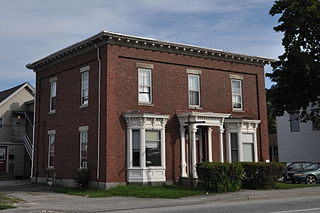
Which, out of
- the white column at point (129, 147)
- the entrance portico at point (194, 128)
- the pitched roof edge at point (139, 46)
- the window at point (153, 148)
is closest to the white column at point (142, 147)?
the window at point (153, 148)

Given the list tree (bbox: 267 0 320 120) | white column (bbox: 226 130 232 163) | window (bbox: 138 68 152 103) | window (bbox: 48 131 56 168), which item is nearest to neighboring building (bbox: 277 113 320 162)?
tree (bbox: 267 0 320 120)

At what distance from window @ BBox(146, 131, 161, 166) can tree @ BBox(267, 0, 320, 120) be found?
32.0 ft

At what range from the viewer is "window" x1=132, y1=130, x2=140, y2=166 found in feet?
71.7

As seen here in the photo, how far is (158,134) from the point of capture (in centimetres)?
2266

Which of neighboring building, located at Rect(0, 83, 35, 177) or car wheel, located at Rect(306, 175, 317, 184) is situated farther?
neighboring building, located at Rect(0, 83, 35, 177)

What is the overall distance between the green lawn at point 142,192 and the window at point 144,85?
197 inches

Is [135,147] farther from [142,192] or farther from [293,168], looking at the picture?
[293,168]

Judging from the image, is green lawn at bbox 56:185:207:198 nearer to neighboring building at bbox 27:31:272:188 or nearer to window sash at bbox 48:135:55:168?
neighboring building at bbox 27:31:272:188

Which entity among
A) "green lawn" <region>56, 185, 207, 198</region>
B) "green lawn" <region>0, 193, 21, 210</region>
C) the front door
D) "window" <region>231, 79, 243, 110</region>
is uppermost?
"window" <region>231, 79, 243, 110</region>

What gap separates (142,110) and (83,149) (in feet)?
13.3

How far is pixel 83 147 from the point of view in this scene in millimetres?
23188

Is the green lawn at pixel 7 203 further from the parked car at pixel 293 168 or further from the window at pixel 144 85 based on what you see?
the parked car at pixel 293 168

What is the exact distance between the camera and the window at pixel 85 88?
2342cm

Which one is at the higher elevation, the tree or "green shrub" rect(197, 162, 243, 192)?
the tree
